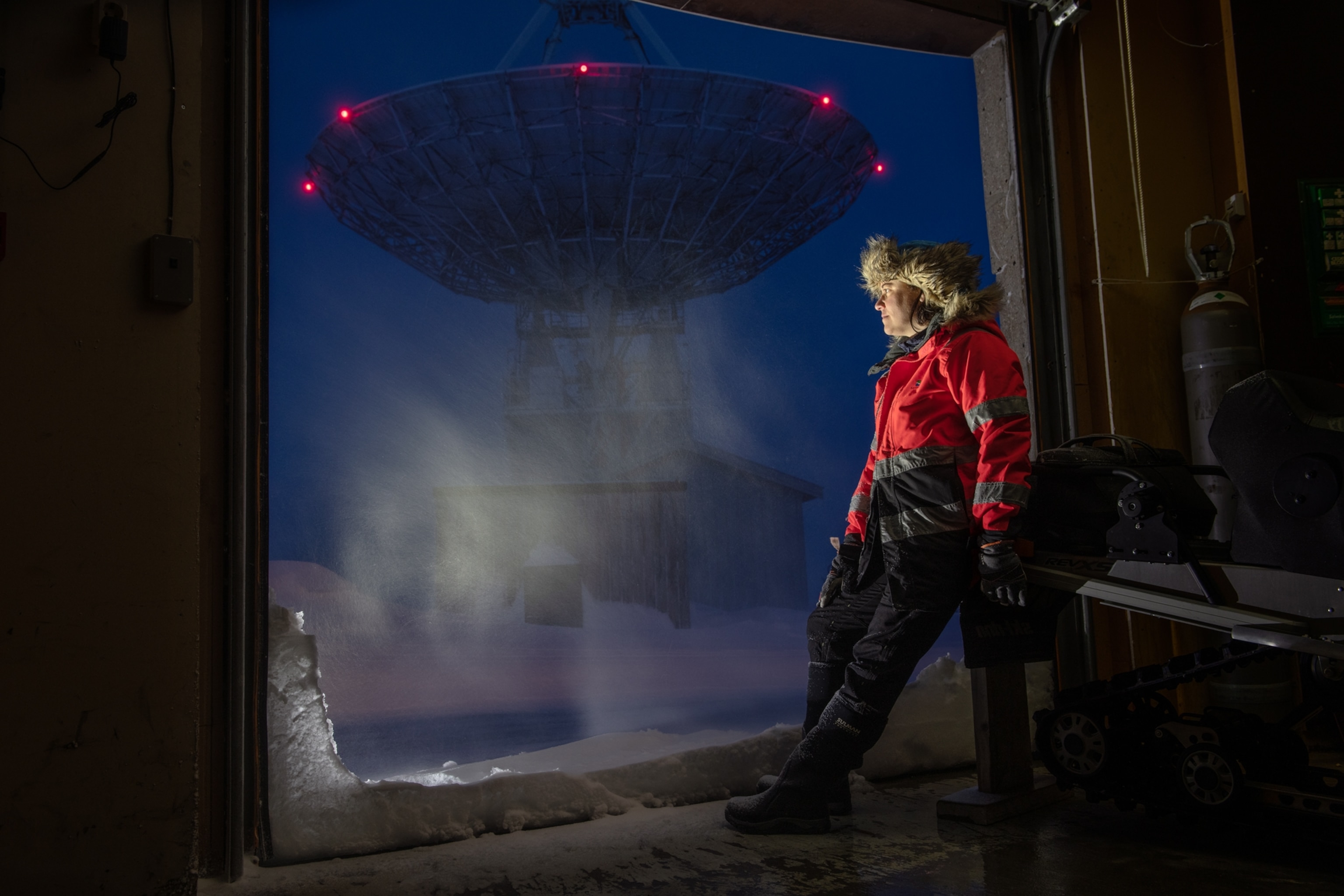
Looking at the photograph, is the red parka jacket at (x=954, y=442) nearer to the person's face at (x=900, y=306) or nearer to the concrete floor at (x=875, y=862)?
the person's face at (x=900, y=306)

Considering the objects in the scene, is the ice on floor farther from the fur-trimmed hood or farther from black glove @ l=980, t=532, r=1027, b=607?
the fur-trimmed hood

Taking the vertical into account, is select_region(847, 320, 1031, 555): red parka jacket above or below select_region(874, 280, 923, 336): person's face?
below

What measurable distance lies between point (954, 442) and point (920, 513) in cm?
22

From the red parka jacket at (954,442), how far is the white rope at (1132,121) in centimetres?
167

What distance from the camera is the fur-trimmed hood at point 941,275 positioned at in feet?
7.67

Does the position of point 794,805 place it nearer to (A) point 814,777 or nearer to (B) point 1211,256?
(A) point 814,777

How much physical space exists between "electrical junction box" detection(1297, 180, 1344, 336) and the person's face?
2.06 metres

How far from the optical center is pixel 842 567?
104 inches

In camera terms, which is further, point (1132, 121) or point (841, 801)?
point (1132, 121)

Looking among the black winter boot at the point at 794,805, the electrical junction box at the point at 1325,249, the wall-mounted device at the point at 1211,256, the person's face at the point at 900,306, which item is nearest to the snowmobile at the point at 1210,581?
the person's face at the point at 900,306

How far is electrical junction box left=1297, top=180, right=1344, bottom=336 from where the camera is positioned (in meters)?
3.45

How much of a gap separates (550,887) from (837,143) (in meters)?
3.07

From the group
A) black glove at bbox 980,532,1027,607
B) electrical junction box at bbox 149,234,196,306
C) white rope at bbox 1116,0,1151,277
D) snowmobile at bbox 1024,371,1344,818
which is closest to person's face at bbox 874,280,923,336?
snowmobile at bbox 1024,371,1344,818

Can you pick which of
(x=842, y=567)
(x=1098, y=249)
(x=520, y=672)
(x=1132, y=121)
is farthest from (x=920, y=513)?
(x=1132, y=121)
